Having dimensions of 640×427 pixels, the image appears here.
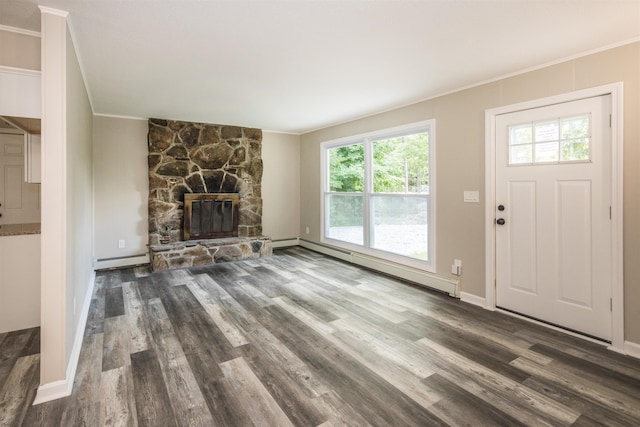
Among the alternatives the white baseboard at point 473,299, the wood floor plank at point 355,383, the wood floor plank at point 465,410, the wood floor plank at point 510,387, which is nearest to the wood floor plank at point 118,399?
the wood floor plank at point 355,383

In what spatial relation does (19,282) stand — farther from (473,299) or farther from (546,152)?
(546,152)

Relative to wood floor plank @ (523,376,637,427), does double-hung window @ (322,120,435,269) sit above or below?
above

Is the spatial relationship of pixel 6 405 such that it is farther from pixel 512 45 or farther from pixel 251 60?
pixel 512 45

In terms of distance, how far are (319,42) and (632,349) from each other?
3303 mm

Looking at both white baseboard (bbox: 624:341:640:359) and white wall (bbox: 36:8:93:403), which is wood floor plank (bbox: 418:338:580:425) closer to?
white baseboard (bbox: 624:341:640:359)

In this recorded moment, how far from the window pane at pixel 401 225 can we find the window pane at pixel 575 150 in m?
1.55

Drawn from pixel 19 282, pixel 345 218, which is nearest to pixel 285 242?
pixel 345 218

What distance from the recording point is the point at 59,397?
1.88 meters

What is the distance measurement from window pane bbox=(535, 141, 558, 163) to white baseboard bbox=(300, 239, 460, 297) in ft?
4.99

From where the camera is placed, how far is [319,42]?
94.8 inches

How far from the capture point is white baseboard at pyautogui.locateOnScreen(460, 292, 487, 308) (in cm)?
334

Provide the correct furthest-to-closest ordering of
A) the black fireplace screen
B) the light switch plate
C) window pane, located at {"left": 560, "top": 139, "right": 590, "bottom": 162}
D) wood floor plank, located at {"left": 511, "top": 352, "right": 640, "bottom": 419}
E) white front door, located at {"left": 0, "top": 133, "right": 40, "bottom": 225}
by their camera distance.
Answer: the black fireplace screen → the light switch plate → white front door, located at {"left": 0, "top": 133, "right": 40, "bottom": 225} → window pane, located at {"left": 560, "top": 139, "right": 590, "bottom": 162} → wood floor plank, located at {"left": 511, "top": 352, "right": 640, "bottom": 419}

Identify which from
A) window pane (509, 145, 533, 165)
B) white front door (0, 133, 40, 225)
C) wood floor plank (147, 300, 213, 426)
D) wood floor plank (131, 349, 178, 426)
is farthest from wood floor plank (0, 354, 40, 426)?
window pane (509, 145, 533, 165)

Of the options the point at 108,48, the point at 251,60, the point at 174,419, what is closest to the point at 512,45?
the point at 251,60
